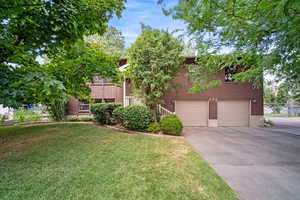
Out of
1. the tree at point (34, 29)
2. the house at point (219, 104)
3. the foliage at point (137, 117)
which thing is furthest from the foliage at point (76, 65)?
the house at point (219, 104)

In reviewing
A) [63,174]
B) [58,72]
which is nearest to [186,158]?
[63,174]

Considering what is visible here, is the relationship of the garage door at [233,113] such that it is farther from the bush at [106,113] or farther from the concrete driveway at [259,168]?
the bush at [106,113]

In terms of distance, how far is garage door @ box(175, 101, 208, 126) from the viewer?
1040 cm

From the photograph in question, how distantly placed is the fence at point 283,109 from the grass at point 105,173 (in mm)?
21585

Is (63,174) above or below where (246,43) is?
below

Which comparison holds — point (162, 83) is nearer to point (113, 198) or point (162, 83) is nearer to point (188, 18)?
point (188, 18)

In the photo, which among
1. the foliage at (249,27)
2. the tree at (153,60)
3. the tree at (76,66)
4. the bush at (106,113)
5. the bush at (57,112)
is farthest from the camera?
the bush at (57,112)

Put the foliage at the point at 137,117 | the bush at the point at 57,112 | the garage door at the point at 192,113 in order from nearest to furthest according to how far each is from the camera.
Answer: the foliage at the point at 137,117, the garage door at the point at 192,113, the bush at the point at 57,112

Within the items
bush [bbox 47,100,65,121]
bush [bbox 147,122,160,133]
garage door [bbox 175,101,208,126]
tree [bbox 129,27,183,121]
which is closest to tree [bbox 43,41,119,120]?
tree [bbox 129,27,183,121]

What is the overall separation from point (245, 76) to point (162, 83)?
4287mm

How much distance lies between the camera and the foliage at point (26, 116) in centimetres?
1084

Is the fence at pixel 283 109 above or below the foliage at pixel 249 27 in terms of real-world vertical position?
below

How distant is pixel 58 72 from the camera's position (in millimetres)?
4227

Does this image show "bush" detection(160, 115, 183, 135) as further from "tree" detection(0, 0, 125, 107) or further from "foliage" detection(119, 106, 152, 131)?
"tree" detection(0, 0, 125, 107)
